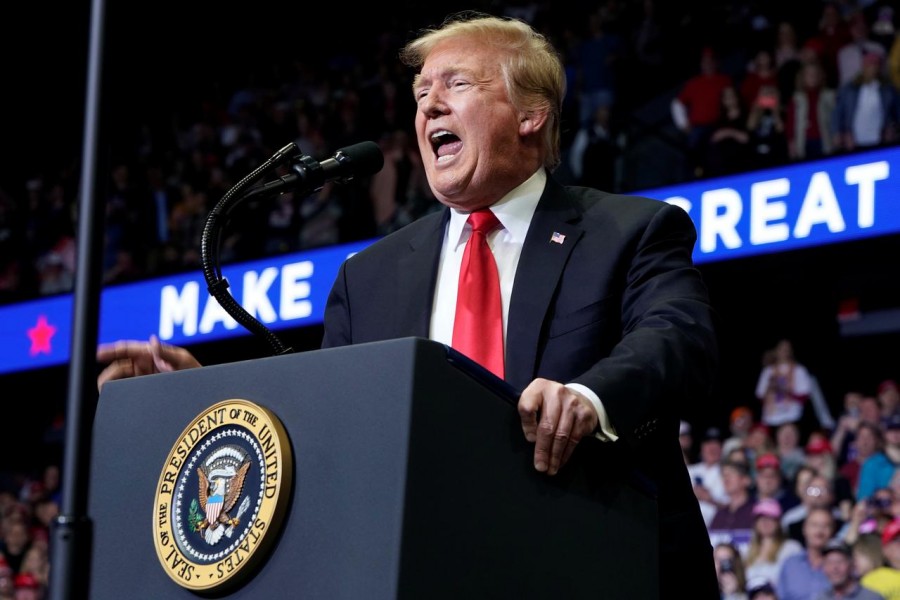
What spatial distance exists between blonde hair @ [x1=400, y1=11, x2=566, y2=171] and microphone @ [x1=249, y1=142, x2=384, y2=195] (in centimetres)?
33

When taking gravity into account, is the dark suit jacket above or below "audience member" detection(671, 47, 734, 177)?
below

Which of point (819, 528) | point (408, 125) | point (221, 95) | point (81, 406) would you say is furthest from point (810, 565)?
point (221, 95)

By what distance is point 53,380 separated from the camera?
10.1 meters

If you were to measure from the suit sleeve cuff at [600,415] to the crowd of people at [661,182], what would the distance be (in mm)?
2865

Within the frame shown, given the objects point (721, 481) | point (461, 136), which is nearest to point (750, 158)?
point (721, 481)

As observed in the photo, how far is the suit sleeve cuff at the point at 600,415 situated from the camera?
4.60 ft

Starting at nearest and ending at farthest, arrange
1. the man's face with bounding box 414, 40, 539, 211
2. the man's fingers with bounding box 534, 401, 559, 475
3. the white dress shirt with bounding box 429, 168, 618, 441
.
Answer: the man's fingers with bounding box 534, 401, 559, 475 → the white dress shirt with bounding box 429, 168, 618, 441 → the man's face with bounding box 414, 40, 539, 211

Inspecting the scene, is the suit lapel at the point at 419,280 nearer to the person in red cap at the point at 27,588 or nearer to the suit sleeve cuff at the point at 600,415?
the suit sleeve cuff at the point at 600,415

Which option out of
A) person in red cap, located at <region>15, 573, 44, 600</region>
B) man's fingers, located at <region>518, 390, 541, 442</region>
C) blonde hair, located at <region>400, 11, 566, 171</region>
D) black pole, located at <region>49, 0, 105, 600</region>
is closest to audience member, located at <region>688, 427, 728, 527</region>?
person in red cap, located at <region>15, 573, 44, 600</region>

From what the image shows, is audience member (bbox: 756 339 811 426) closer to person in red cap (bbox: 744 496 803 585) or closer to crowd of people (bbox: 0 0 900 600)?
crowd of people (bbox: 0 0 900 600)

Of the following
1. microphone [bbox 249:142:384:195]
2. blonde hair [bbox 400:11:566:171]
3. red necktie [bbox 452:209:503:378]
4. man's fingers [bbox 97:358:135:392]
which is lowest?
man's fingers [bbox 97:358:135:392]

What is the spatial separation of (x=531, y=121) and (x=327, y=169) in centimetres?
45

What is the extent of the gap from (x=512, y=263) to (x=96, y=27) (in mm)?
806

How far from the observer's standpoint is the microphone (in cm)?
162
